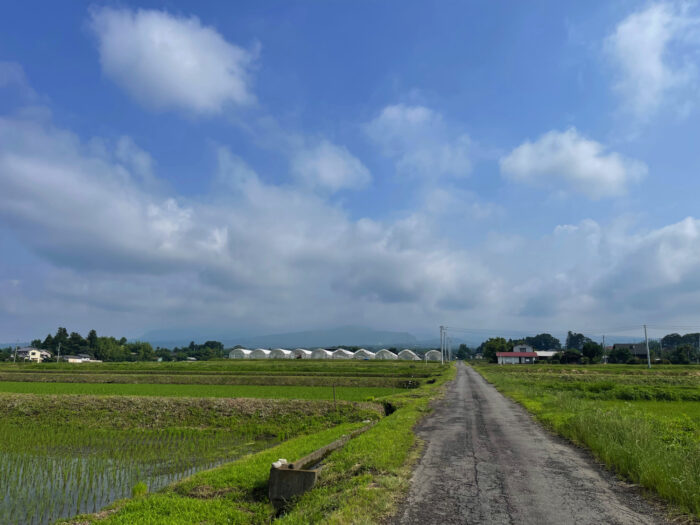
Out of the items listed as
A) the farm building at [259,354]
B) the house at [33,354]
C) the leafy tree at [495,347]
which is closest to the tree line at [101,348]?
the house at [33,354]

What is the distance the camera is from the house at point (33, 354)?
13448cm

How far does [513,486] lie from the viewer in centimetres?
1009

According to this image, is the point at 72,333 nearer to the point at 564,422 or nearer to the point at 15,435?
the point at 15,435

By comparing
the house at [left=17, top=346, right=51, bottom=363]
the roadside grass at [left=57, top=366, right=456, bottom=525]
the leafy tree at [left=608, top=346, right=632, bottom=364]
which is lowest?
the house at [left=17, top=346, right=51, bottom=363]

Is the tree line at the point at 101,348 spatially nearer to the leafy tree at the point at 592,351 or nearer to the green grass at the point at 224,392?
the green grass at the point at 224,392

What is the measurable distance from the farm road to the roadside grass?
0.64m

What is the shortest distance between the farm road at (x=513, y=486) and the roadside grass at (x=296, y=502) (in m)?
0.64

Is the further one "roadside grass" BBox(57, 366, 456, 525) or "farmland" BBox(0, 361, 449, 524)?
"farmland" BBox(0, 361, 449, 524)

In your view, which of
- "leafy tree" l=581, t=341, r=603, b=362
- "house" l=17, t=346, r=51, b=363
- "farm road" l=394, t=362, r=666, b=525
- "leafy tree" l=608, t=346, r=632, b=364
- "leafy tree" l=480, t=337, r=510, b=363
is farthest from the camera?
"leafy tree" l=480, t=337, r=510, b=363

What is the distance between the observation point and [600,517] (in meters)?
8.23

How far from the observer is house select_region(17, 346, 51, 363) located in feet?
441

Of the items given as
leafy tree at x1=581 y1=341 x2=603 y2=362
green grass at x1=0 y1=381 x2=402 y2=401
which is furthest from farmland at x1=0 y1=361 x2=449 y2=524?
leafy tree at x1=581 y1=341 x2=603 y2=362

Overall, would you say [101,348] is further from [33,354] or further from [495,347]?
[495,347]

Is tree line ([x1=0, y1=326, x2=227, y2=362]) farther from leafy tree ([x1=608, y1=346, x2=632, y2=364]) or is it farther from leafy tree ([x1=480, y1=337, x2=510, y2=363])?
leafy tree ([x1=608, y1=346, x2=632, y2=364])
